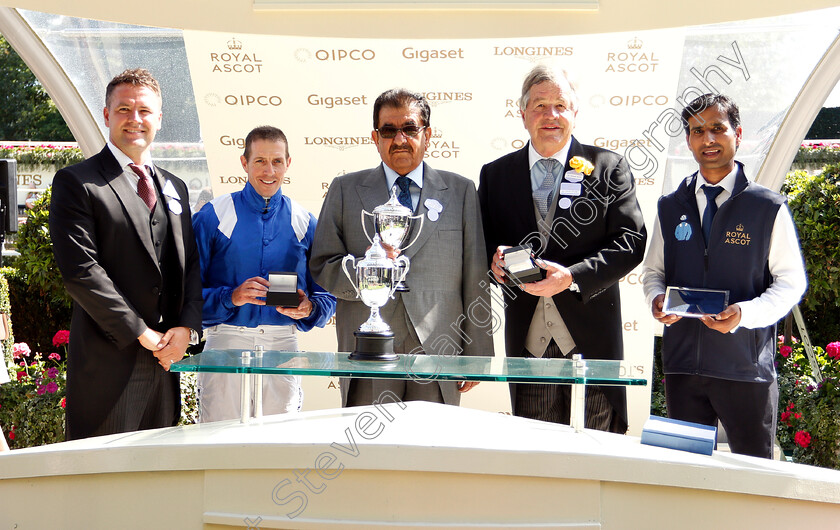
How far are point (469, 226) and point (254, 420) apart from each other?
4.32 feet

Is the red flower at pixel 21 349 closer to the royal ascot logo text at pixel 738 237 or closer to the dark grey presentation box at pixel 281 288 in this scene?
the dark grey presentation box at pixel 281 288

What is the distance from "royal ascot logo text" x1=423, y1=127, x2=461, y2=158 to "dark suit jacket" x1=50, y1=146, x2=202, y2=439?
2483 mm

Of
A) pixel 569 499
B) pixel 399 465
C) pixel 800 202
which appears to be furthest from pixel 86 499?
pixel 800 202

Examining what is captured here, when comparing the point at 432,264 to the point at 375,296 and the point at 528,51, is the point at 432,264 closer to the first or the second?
the point at 375,296

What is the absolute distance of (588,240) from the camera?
3660 millimetres

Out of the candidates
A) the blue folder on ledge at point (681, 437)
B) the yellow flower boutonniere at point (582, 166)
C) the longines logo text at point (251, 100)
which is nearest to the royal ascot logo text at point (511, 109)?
the longines logo text at point (251, 100)

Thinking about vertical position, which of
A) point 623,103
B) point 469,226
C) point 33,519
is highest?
point 623,103

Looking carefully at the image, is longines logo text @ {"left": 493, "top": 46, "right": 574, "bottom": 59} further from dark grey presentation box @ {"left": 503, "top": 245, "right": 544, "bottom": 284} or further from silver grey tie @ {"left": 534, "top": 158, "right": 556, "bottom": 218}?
dark grey presentation box @ {"left": 503, "top": 245, "right": 544, "bottom": 284}

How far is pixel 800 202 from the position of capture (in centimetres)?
658

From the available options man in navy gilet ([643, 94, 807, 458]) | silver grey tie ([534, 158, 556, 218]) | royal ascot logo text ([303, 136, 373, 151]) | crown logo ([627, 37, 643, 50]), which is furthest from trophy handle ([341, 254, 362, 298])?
crown logo ([627, 37, 643, 50])

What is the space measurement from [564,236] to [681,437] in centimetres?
122

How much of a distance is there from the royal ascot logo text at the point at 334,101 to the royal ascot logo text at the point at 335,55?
24 centimetres

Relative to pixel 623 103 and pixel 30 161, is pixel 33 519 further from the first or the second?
pixel 30 161

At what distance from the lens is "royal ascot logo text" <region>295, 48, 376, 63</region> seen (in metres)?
5.37
